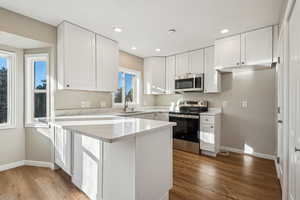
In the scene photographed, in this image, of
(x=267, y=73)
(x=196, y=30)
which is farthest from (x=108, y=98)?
(x=267, y=73)

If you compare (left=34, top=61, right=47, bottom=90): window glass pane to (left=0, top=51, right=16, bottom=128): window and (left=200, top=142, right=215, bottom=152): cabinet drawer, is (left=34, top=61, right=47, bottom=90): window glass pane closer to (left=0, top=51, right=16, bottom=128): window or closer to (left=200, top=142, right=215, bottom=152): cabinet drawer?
(left=0, top=51, right=16, bottom=128): window

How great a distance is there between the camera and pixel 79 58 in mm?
2584

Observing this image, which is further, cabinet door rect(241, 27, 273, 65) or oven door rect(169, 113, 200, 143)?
oven door rect(169, 113, 200, 143)

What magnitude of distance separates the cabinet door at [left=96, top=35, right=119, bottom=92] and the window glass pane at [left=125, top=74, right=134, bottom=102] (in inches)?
34.9

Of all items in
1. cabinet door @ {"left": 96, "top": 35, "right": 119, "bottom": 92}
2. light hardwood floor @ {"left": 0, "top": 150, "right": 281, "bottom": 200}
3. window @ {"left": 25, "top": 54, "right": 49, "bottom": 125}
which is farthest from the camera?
cabinet door @ {"left": 96, "top": 35, "right": 119, "bottom": 92}

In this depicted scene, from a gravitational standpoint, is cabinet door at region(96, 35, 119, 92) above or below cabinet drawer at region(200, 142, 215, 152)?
above

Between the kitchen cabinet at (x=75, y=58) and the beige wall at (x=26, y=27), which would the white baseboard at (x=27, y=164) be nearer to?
the kitchen cabinet at (x=75, y=58)

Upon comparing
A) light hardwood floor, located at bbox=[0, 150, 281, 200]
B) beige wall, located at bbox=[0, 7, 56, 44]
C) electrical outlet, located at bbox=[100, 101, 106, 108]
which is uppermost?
beige wall, located at bbox=[0, 7, 56, 44]

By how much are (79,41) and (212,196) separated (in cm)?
302

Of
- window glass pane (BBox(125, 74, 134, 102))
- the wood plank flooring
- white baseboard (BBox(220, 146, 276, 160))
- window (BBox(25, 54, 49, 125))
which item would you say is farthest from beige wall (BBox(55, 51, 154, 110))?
white baseboard (BBox(220, 146, 276, 160))

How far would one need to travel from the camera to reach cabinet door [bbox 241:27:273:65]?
103 inches

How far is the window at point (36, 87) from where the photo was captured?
2807mm

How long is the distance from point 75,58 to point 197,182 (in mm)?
2701

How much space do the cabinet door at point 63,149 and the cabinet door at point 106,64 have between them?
1.05 metres
